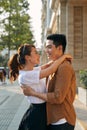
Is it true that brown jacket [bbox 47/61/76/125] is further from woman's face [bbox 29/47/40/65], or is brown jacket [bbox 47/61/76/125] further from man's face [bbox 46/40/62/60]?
woman's face [bbox 29/47/40/65]

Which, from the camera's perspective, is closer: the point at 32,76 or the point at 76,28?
the point at 32,76

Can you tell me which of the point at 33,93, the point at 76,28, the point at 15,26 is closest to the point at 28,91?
the point at 33,93

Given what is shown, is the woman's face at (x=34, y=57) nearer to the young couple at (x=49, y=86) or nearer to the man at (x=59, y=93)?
the young couple at (x=49, y=86)

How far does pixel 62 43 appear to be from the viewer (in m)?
4.23

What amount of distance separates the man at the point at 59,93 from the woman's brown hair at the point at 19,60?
0.63 feet

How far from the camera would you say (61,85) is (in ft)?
13.4

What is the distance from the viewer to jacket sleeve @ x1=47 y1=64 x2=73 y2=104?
13.4ft

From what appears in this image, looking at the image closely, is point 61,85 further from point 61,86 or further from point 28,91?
point 28,91

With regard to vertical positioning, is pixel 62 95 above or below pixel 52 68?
below

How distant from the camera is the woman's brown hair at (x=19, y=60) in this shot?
168 inches

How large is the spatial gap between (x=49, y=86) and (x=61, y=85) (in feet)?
0.55

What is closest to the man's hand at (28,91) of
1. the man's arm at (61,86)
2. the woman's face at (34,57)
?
the man's arm at (61,86)

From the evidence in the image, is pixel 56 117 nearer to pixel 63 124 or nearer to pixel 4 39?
pixel 63 124

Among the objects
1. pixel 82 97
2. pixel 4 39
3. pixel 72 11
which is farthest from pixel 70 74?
pixel 4 39
